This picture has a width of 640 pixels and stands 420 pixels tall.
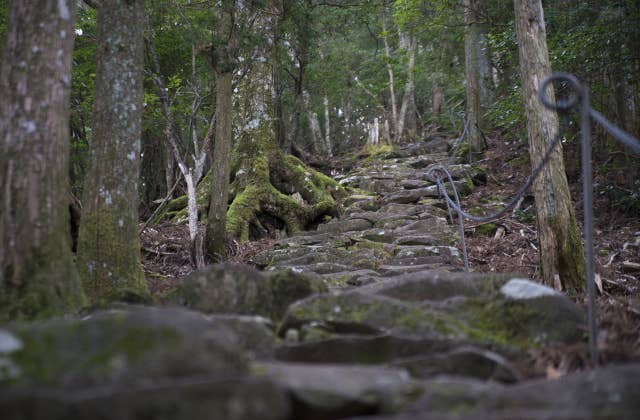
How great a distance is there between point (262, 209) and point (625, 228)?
5.94 meters

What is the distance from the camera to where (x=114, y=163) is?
3990 mm

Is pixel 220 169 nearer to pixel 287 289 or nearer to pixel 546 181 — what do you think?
pixel 287 289

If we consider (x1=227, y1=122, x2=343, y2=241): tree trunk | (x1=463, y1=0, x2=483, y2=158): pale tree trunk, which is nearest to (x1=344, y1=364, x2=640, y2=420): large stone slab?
(x1=227, y1=122, x2=343, y2=241): tree trunk

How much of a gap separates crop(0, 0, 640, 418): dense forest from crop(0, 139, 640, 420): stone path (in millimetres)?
25

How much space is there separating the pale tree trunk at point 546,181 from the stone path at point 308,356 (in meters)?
2.08

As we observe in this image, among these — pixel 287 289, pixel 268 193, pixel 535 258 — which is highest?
pixel 268 193

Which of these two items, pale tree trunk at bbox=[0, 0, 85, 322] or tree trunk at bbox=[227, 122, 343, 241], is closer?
pale tree trunk at bbox=[0, 0, 85, 322]

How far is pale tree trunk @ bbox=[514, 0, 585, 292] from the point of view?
15.9ft

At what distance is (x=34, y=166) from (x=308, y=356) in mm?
1999

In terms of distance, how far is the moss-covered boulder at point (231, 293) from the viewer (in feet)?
9.65

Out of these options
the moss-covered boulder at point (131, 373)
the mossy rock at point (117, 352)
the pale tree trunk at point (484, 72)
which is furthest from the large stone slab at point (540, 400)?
the pale tree trunk at point (484, 72)

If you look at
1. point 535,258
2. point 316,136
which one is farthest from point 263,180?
point 316,136

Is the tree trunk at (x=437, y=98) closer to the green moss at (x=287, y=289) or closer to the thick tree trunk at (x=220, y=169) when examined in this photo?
the thick tree trunk at (x=220, y=169)

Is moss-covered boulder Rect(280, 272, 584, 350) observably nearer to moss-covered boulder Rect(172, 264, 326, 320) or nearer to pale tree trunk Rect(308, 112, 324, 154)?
moss-covered boulder Rect(172, 264, 326, 320)
